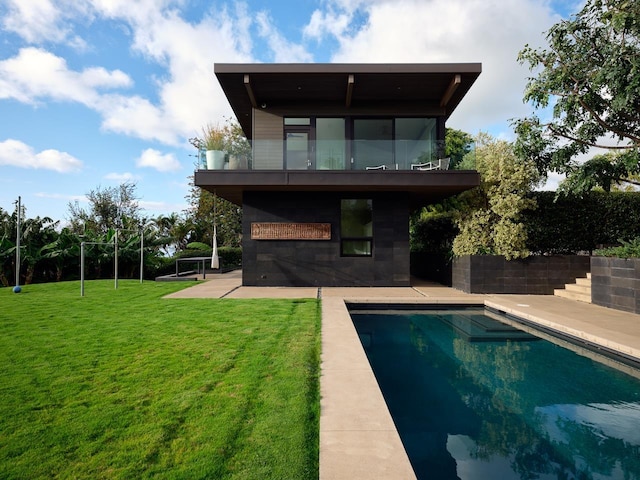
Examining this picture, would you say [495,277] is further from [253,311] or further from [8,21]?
[8,21]

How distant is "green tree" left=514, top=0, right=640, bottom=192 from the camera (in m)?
8.33

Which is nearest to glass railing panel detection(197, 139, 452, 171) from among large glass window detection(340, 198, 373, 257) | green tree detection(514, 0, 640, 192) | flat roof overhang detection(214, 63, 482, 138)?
large glass window detection(340, 198, 373, 257)

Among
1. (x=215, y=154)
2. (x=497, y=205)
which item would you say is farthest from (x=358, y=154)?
(x=215, y=154)

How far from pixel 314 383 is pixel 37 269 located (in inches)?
639

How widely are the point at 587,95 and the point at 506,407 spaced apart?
9.06m

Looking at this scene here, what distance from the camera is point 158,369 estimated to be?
4152 mm

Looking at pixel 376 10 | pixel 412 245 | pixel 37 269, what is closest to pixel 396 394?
pixel 376 10

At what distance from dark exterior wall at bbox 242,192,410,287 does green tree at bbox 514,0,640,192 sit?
4.63 meters

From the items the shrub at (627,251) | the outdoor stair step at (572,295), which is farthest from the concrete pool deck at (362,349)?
the shrub at (627,251)

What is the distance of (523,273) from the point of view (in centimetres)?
1115

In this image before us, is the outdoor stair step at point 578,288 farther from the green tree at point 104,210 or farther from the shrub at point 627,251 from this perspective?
the green tree at point 104,210

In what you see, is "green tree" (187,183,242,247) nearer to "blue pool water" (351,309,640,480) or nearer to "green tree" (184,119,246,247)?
"green tree" (184,119,246,247)

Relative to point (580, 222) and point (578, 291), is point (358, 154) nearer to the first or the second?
point (580, 222)

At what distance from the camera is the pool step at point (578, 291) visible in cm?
991
